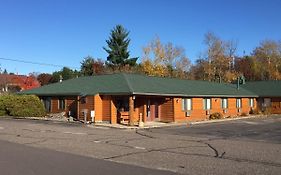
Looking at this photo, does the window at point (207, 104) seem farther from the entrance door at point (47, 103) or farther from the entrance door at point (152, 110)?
the entrance door at point (47, 103)

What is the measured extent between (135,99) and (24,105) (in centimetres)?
1139

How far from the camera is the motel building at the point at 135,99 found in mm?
32750

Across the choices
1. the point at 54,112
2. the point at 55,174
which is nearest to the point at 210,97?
the point at 54,112

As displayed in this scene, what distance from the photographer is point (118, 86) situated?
33469 mm

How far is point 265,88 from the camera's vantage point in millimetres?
54719

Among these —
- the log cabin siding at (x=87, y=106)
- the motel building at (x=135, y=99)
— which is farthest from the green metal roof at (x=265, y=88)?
the log cabin siding at (x=87, y=106)

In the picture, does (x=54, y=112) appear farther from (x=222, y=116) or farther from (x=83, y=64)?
(x=83, y=64)

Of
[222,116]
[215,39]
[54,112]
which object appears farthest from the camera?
[215,39]

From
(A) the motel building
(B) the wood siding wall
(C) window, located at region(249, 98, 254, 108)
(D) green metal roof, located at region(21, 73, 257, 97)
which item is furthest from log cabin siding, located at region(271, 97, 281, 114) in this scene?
(D) green metal roof, located at region(21, 73, 257, 97)

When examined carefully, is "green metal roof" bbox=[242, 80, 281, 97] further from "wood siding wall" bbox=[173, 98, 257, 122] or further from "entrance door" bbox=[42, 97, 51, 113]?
"entrance door" bbox=[42, 97, 51, 113]

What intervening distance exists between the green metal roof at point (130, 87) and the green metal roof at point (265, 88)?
8.95 meters

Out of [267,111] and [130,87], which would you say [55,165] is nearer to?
[130,87]

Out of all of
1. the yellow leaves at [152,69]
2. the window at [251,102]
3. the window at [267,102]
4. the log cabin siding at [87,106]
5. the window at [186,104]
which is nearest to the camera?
the log cabin siding at [87,106]

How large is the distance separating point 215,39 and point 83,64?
2599 centimetres
